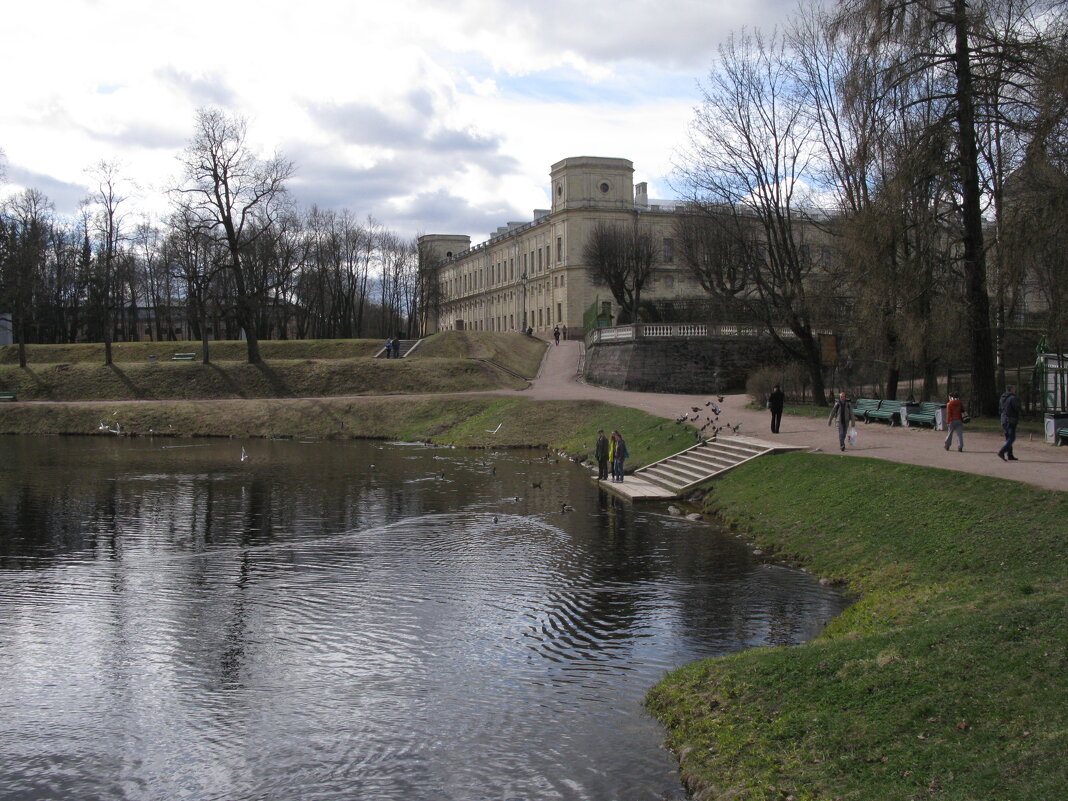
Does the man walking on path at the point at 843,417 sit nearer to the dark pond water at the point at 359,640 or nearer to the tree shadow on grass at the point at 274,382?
the dark pond water at the point at 359,640

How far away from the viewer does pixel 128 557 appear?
679 inches

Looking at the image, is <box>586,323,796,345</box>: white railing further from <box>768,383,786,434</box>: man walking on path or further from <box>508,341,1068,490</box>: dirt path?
<box>768,383,786,434</box>: man walking on path

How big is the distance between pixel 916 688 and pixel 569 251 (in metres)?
79.3

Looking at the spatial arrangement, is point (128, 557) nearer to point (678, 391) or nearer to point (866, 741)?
point (866, 741)

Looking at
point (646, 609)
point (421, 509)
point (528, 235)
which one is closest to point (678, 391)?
point (421, 509)

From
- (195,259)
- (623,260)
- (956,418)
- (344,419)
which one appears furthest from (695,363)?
(195,259)

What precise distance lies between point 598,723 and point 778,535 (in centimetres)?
960

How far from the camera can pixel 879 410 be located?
2941 cm

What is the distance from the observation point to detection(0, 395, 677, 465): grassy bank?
39.5m

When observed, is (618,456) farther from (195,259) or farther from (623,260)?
(195,259)

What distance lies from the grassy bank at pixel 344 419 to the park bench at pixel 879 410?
31.3 feet

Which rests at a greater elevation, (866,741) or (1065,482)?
(1065,482)

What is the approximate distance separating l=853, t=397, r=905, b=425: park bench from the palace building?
145 ft

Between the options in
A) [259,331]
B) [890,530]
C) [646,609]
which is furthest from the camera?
[259,331]
